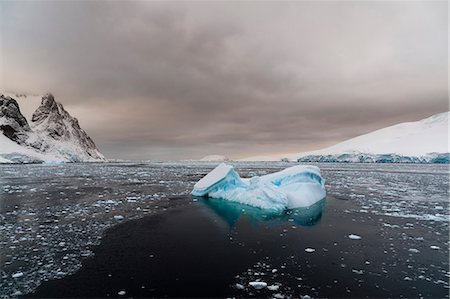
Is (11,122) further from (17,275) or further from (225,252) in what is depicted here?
(225,252)

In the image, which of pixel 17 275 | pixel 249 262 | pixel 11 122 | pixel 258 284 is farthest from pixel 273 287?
pixel 11 122

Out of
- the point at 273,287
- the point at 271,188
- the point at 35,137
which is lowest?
the point at 273,287

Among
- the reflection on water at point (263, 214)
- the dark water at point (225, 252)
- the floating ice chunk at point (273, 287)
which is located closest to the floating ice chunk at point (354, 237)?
the dark water at point (225, 252)

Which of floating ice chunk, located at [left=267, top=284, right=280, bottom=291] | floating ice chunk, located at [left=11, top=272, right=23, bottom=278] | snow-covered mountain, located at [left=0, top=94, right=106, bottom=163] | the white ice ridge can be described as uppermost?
snow-covered mountain, located at [left=0, top=94, right=106, bottom=163]

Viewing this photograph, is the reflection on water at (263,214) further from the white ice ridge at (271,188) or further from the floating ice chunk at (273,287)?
the floating ice chunk at (273,287)

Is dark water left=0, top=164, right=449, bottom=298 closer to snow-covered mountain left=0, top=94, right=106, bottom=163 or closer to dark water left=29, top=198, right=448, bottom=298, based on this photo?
dark water left=29, top=198, right=448, bottom=298

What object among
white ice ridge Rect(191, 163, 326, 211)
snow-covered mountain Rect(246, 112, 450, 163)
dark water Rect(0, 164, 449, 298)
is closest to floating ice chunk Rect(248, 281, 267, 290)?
dark water Rect(0, 164, 449, 298)
